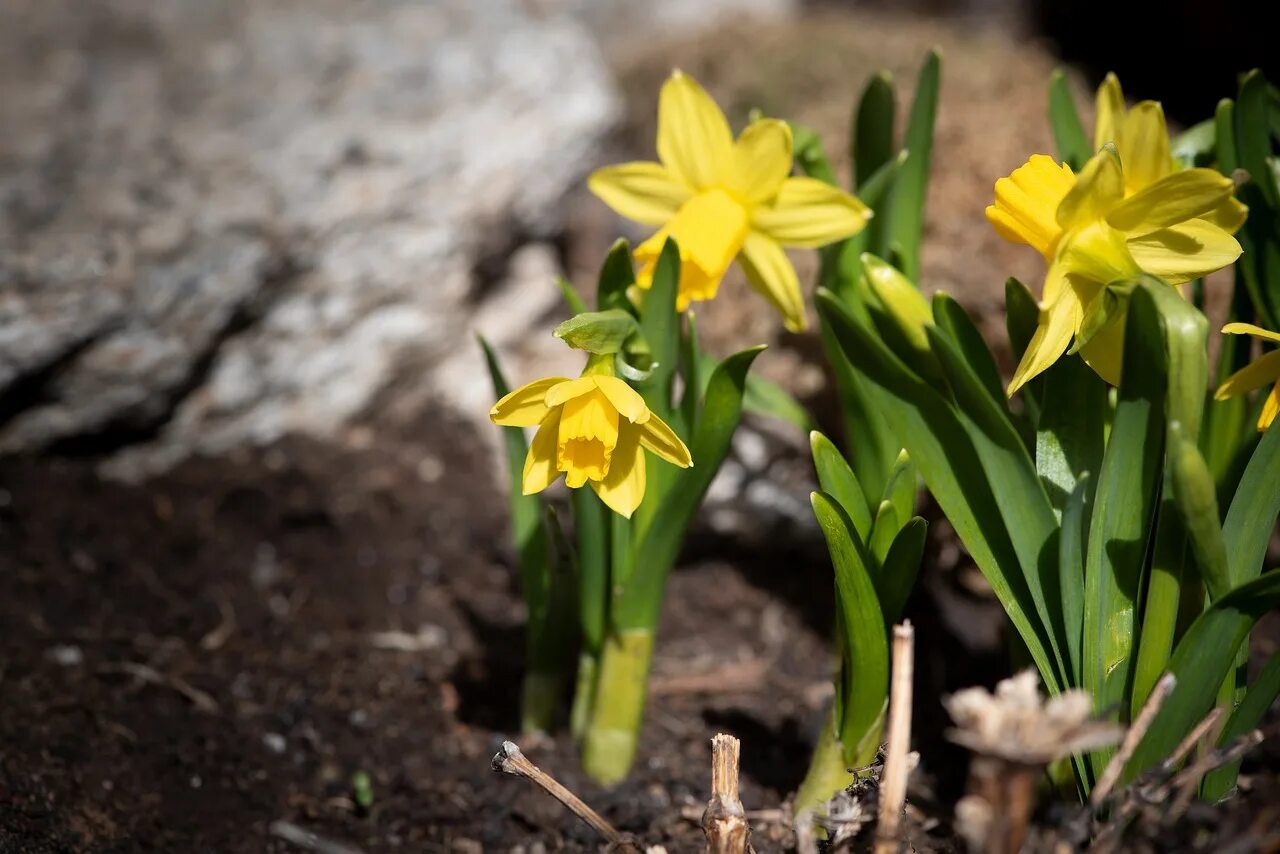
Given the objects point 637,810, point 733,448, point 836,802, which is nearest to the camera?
point 836,802

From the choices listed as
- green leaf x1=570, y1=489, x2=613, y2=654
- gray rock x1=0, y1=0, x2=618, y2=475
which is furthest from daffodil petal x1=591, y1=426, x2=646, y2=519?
gray rock x1=0, y1=0, x2=618, y2=475

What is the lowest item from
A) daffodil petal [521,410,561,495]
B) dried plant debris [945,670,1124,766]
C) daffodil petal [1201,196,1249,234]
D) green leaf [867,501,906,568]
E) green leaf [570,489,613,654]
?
green leaf [570,489,613,654]

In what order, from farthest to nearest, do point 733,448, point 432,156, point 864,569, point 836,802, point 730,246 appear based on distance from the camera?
1. point 432,156
2. point 733,448
3. point 730,246
4. point 864,569
5. point 836,802

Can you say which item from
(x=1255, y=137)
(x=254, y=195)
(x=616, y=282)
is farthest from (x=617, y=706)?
(x=254, y=195)

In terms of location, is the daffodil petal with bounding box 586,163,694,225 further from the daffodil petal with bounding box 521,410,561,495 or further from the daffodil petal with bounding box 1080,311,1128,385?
the daffodil petal with bounding box 1080,311,1128,385

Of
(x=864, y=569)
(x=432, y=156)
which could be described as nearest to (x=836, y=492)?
(x=864, y=569)

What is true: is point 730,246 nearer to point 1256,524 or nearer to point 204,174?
point 1256,524

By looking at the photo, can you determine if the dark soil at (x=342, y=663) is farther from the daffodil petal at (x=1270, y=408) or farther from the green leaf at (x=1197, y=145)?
the green leaf at (x=1197, y=145)
